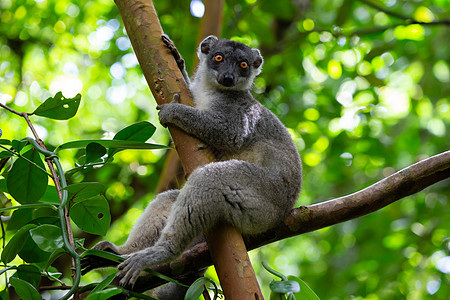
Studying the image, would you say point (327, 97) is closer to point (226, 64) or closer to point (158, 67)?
point (226, 64)

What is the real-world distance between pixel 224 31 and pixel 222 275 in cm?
680

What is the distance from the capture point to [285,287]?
296 cm

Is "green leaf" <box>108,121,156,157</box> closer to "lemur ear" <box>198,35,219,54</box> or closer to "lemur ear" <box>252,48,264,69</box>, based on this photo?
"lemur ear" <box>198,35,219,54</box>

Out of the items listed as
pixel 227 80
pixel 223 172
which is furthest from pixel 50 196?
pixel 227 80

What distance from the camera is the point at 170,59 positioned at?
12.9ft

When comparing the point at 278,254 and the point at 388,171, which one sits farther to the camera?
the point at 278,254

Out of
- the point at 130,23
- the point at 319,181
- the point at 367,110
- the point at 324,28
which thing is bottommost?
the point at 319,181

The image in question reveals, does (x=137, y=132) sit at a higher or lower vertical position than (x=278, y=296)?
higher

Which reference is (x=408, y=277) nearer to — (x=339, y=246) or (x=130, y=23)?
(x=339, y=246)

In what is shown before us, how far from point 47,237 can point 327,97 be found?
24.5ft

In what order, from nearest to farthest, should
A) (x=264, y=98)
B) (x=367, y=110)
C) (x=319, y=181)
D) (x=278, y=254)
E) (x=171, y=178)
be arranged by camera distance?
(x=171, y=178) < (x=367, y=110) < (x=264, y=98) < (x=319, y=181) < (x=278, y=254)

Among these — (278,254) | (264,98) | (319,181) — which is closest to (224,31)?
(264,98)

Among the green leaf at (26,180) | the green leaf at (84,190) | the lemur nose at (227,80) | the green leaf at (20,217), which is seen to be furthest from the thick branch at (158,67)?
the lemur nose at (227,80)

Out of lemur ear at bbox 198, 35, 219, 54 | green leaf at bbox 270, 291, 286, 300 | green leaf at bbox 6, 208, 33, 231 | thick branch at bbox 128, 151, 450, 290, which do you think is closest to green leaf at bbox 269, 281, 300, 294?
green leaf at bbox 270, 291, 286, 300
